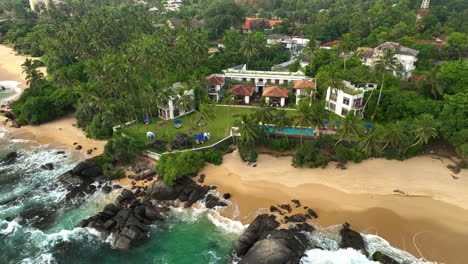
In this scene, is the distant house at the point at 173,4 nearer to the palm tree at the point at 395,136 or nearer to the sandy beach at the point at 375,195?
the sandy beach at the point at 375,195

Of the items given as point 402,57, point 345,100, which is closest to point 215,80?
point 345,100

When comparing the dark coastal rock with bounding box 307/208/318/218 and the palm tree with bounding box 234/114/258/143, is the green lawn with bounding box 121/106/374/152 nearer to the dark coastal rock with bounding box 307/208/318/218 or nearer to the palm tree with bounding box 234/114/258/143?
the palm tree with bounding box 234/114/258/143

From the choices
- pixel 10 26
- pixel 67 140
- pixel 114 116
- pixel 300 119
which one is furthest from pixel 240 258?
pixel 10 26

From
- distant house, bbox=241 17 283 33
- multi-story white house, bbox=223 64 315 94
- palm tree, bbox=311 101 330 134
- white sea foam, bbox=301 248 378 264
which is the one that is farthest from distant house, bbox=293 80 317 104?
distant house, bbox=241 17 283 33

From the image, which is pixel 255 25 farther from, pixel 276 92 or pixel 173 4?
pixel 173 4

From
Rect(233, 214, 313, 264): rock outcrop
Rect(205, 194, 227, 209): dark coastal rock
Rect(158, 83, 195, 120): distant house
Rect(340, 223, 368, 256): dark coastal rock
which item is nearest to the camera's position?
Rect(233, 214, 313, 264): rock outcrop
